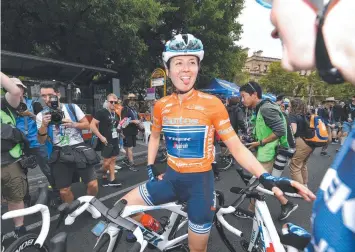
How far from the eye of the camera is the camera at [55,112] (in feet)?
10.2

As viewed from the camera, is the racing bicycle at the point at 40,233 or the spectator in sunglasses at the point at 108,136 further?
the spectator in sunglasses at the point at 108,136

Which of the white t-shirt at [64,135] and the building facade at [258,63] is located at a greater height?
the building facade at [258,63]

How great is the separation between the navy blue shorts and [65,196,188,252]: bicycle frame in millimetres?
113

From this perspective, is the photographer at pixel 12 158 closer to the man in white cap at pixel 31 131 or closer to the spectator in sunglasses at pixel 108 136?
the man in white cap at pixel 31 131

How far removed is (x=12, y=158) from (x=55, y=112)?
700 mm

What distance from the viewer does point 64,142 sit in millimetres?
3379

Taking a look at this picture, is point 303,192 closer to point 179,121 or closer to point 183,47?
point 179,121

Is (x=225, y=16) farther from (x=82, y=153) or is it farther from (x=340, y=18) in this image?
(x=340, y=18)

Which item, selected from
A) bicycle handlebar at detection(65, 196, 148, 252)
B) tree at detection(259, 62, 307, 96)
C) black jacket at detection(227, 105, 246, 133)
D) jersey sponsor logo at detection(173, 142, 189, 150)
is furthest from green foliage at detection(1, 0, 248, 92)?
tree at detection(259, 62, 307, 96)

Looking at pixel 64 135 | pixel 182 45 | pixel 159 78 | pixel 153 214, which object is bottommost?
pixel 153 214

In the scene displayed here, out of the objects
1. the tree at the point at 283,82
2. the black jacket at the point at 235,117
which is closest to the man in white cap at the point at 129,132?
the black jacket at the point at 235,117

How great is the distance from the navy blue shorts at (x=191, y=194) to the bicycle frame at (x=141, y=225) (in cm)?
11

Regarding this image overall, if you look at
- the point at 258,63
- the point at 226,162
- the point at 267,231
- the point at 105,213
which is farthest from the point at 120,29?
the point at 258,63

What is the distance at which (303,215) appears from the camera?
12.7 feet
